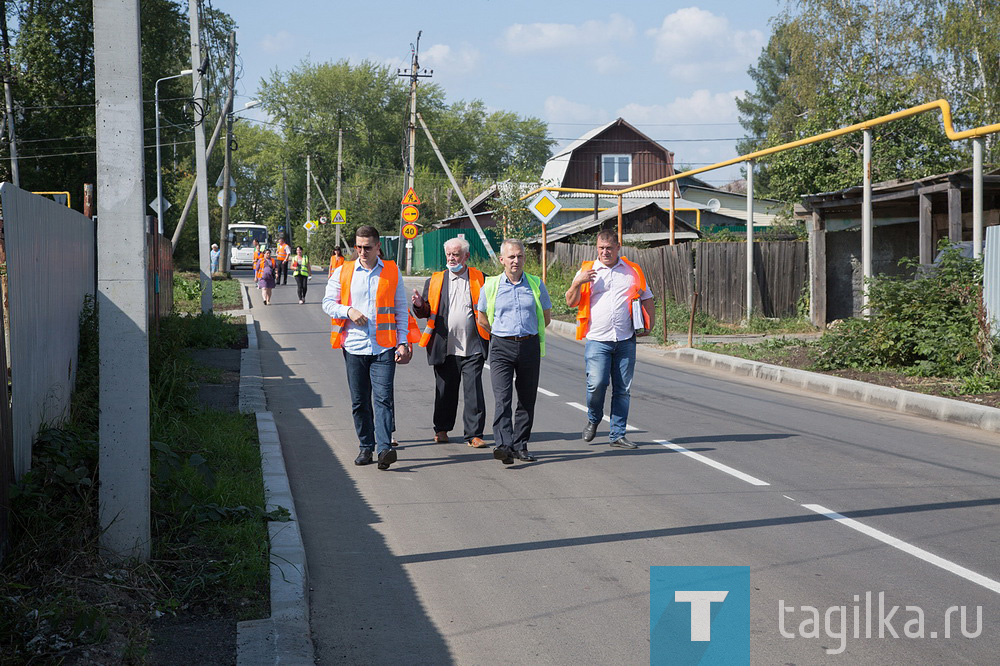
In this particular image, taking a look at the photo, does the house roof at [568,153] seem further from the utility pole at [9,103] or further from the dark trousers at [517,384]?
the dark trousers at [517,384]

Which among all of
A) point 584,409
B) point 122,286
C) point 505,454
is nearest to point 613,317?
point 505,454

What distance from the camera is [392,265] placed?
8.20 m

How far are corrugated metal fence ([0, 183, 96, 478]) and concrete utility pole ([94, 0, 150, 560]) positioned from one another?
0.95 meters

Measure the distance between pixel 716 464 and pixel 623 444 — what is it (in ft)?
3.28

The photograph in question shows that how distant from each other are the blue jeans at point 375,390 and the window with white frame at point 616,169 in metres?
53.0

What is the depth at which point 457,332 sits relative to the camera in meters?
8.97

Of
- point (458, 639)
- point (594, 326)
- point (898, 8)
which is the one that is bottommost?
point (458, 639)

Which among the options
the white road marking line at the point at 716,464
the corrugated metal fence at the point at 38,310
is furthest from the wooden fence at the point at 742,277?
the corrugated metal fence at the point at 38,310

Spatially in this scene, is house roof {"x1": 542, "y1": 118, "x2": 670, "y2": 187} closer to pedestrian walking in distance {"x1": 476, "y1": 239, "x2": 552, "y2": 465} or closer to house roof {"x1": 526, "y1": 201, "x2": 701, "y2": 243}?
house roof {"x1": 526, "y1": 201, "x2": 701, "y2": 243}

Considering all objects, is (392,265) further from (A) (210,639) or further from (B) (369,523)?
(A) (210,639)

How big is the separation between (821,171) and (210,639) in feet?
98.6

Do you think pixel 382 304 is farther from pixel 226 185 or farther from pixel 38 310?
pixel 226 185

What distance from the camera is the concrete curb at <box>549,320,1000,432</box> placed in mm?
10359

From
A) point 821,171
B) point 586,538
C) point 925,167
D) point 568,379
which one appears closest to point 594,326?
point 586,538
